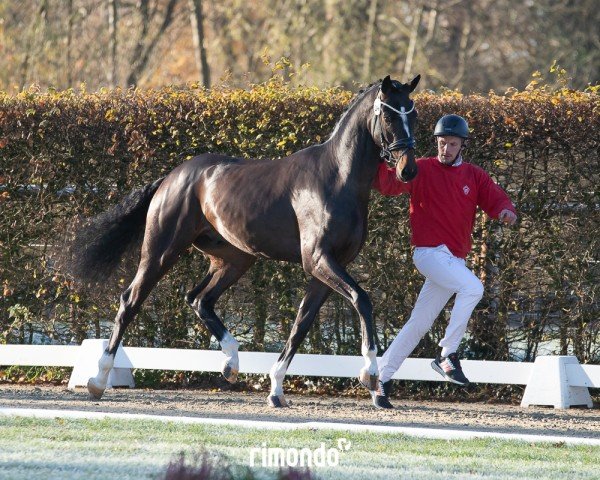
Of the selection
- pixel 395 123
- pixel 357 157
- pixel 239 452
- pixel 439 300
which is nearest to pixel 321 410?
pixel 439 300

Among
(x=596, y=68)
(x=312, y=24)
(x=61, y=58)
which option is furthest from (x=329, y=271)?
(x=596, y=68)

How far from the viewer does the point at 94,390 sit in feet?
29.6

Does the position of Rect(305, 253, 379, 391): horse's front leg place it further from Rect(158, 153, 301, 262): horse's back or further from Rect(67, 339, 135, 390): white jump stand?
Rect(67, 339, 135, 390): white jump stand

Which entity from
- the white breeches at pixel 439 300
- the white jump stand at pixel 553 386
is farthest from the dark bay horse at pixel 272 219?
the white jump stand at pixel 553 386

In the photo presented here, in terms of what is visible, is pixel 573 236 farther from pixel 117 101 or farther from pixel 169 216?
pixel 117 101

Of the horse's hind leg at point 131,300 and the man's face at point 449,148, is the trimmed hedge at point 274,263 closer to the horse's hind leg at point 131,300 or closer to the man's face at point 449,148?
the horse's hind leg at point 131,300

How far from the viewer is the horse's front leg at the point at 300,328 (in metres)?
8.66

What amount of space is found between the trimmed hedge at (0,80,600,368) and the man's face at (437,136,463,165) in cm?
109

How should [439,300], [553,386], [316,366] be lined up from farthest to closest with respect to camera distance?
1. [316,366]
2. [553,386]
3. [439,300]

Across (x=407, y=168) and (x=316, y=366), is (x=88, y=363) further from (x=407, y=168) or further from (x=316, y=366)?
(x=407, y=168)

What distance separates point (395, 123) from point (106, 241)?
2807mm

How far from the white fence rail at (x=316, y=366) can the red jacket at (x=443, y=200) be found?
4.14 ft

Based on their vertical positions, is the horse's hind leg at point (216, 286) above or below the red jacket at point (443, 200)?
below

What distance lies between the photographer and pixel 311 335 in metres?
10.2
